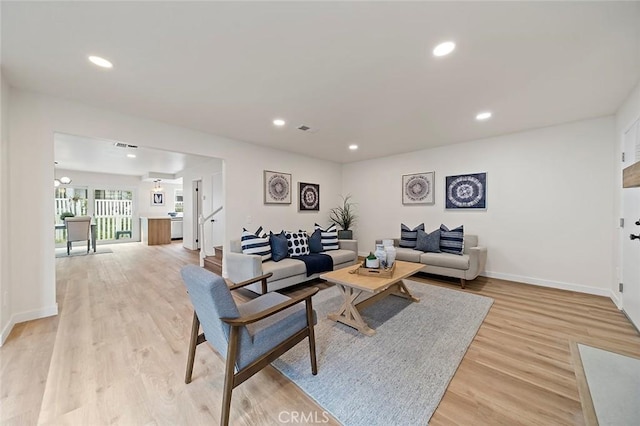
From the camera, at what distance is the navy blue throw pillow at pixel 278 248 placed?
358 centimetres

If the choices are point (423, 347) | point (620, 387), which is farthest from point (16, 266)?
point (620, 387)

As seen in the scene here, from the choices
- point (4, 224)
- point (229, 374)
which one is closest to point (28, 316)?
point (4, 224)

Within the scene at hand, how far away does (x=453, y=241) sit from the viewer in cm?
396

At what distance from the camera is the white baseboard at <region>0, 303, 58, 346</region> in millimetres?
2244

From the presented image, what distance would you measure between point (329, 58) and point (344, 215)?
14.2 ft

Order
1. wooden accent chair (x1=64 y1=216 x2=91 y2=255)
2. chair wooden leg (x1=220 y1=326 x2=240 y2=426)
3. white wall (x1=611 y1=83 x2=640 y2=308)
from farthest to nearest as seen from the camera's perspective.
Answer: wooden accent chair (x1=64 y1=216 x2=91 y2=255) → white wall (x1=611 y1=83 x2=640 y2=308) → chair wooden leg (x1=220 y1=326 x2=240 y2=426)

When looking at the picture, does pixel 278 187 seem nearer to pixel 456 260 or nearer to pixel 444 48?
pixel 456 260

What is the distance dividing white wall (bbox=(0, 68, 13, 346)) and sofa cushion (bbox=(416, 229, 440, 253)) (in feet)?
16.9

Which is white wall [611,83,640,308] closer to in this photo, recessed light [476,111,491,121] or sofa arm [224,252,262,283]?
recessed light [476,111,491,121]

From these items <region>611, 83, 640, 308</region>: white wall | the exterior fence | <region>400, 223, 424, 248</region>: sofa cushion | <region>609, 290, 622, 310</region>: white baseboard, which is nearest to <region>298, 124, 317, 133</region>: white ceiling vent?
<region>400, 223, 424, 248</region>: sofa cushion

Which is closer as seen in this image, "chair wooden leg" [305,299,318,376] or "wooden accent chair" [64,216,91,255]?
"chair wooden leg" [305,299,318,376]

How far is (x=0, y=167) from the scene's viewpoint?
2.15 metres

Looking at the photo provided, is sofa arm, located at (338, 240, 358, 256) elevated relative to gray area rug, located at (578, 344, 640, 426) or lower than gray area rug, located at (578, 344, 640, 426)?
elevated

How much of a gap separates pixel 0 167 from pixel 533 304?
5876mm
